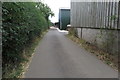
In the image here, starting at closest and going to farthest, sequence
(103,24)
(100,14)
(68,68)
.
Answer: (68,68), (103,24), (100,14)

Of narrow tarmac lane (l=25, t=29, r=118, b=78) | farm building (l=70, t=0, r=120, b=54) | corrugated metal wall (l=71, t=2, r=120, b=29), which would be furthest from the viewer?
corrugated metal wall (l=71, t=2, r=120, b=29)

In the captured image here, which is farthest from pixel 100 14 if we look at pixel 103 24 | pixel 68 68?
pixel 68 68

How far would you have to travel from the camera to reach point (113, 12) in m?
10.7

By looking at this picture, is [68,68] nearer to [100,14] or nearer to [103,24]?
[103,24]

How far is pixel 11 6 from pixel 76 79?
117 inches

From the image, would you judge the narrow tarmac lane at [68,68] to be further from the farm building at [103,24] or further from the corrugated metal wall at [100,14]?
the corrugated metal wall at [100,14]

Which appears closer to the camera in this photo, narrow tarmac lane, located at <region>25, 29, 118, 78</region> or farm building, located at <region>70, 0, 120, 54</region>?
narrow tarmac lane, located at <region>25, 29, 118, 78</region>

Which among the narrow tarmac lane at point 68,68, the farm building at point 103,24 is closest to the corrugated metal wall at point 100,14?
the farm building at point 103,24

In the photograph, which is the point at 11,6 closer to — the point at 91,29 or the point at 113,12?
the point at 113,12

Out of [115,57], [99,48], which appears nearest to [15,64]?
[115,57]

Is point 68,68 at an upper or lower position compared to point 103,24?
lower

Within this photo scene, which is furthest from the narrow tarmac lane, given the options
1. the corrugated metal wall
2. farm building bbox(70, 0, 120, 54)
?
the corrugated metal wall

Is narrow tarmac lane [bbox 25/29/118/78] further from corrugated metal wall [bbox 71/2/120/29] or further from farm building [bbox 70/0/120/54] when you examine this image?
corrugated metal wall [bbox 71/2/120/29]

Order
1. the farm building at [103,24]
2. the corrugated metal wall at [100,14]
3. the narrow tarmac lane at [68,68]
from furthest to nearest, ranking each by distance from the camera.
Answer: the corrugated metal wall at [100,14] < the farm building at [103,24] < the narrow tarmac lane at [68,68]
